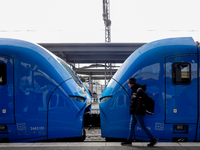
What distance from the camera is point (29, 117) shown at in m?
4.31

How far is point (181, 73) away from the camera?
420 centimetres

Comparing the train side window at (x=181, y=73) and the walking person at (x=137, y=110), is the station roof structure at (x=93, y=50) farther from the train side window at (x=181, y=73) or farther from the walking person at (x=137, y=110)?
the walking person at (x=137, y=110)

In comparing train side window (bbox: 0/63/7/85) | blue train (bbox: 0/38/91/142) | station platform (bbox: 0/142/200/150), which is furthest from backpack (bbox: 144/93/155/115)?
train side window (bbox: 0/63/7/85)

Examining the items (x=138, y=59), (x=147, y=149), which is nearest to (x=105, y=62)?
(x=138, y=59)

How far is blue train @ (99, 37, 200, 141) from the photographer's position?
13.7ft

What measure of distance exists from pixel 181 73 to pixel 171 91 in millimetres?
488

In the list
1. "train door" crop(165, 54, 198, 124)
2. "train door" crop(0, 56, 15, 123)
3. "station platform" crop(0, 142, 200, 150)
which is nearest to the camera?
"station platform" crop(0, 142, 200, 150)

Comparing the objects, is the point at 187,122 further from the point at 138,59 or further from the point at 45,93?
the point at 45,93

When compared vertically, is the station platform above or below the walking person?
below

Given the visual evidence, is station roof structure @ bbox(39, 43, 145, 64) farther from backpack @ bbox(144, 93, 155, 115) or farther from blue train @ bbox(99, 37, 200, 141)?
backpack @ bbox(144, 93, 155, 115)

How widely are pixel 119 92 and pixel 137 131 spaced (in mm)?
1022

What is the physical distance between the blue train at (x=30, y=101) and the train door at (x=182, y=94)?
2.29 m

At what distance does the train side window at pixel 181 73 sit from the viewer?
4.18 meters

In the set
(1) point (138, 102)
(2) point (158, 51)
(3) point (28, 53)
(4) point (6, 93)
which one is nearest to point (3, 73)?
(4) point (6, 93)
